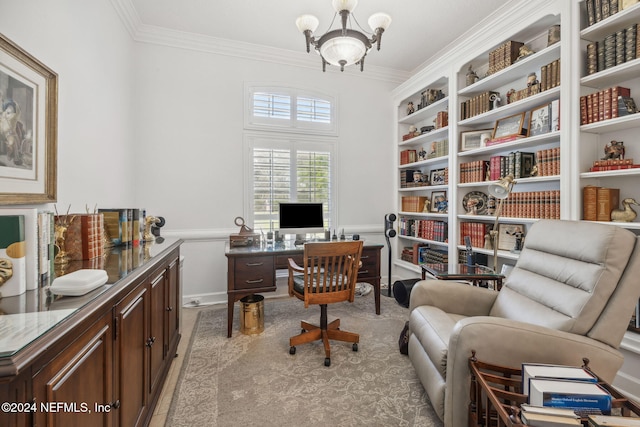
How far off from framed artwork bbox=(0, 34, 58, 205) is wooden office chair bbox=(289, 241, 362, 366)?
158 cm

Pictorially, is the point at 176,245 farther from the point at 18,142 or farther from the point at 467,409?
the point at 467,409

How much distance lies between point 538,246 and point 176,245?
98.4 inches

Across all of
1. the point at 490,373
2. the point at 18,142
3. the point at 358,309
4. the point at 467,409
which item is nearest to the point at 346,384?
the point at 467,409

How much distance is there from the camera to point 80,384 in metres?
0.90

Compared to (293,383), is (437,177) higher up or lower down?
higher up

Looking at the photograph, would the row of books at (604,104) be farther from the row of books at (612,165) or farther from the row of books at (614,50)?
the row of books at (612,165)

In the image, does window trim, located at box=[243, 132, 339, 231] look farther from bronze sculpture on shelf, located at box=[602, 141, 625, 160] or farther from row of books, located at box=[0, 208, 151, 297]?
bronze sculpture on shelf, located at box=[602, 141, 625, 160]

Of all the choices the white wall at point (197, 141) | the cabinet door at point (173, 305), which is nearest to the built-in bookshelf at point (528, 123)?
the white wall at point (197, 141)

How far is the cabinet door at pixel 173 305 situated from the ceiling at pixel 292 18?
2.52 metres

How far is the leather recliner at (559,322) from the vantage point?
51.6 inches

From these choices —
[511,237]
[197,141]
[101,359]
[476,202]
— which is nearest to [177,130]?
[197,141]

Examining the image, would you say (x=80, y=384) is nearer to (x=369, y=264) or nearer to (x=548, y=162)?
(x=369, y=264)

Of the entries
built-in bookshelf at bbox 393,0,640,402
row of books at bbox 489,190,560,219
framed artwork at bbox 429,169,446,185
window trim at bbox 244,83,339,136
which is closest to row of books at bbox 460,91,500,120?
built-in bookshelf at bbox 393,0,640,402

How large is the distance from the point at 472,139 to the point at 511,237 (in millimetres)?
1133
